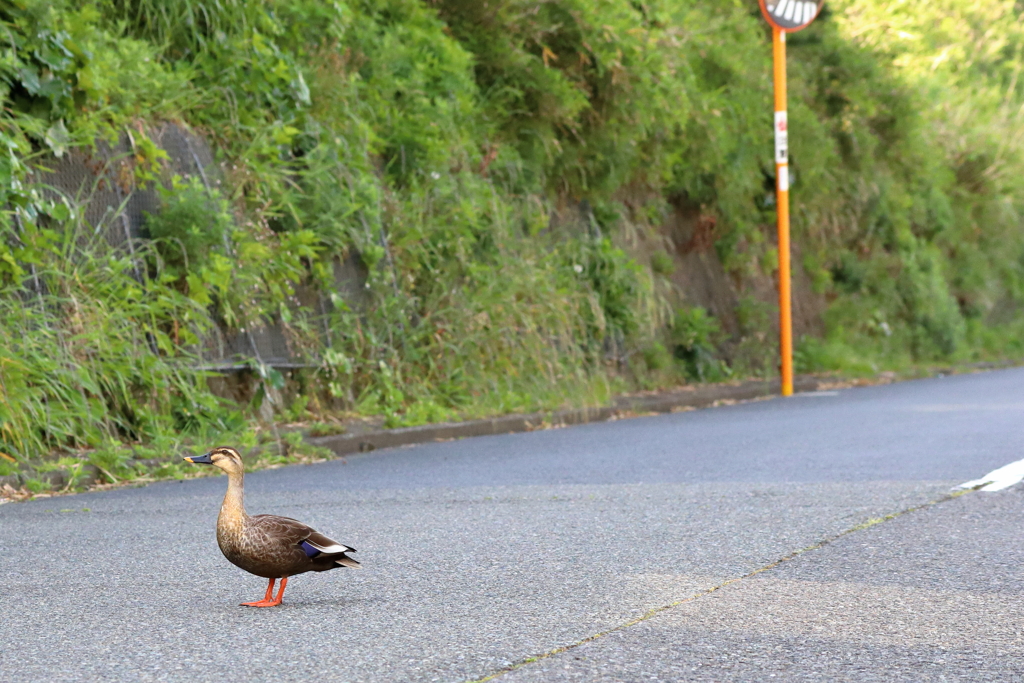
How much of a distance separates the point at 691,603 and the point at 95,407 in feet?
18.5

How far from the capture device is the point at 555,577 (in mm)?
5426

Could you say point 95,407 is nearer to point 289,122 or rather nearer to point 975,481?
point 289,122

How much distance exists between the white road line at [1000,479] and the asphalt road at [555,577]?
145 mm

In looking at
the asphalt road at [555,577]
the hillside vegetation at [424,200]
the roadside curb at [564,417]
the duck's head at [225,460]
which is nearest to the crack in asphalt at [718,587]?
the asphalt road at [555,577]

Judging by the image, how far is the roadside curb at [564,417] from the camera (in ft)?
35.6

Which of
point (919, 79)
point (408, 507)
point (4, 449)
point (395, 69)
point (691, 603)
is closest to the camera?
point (691, 603)

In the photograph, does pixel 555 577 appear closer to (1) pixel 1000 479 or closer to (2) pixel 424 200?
(1) pixel 1000 479

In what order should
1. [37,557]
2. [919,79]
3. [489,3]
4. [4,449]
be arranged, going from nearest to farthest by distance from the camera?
[37,557], [4,449], [489,3], [919,79]

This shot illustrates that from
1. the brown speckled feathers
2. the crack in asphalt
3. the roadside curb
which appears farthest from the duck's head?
the roadside curb

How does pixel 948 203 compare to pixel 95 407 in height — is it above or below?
above

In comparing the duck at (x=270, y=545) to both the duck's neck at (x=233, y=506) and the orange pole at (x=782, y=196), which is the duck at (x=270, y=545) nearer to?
the duck's neck at (x=233, y=506)

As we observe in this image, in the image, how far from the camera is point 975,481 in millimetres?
7965

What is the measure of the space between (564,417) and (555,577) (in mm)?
7904

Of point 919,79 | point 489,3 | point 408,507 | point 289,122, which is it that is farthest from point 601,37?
point 919,79
